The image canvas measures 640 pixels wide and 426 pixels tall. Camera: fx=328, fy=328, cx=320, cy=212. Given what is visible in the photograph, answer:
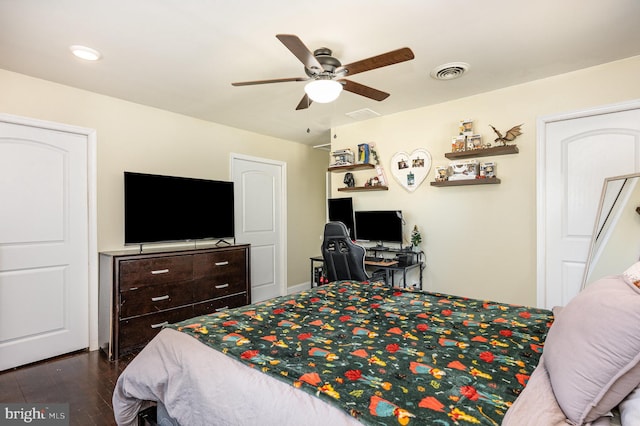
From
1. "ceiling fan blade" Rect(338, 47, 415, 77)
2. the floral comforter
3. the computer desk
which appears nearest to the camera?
the floral comforter

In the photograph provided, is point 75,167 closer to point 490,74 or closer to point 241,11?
point 241,11

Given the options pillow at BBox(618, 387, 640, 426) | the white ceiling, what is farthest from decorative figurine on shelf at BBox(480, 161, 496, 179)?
pillow at BBox(618, 387, 640, 426)

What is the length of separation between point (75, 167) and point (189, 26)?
1.92 meters

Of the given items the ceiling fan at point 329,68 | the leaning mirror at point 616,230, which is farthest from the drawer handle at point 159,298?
the leaning mirror at point 616,230

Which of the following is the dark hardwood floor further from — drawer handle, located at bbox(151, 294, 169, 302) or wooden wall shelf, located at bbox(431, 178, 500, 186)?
wooden wall shelf, located at bbox(431, 178, 500, 186)

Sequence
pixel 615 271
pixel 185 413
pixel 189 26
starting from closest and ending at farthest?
1. pixel 185 413
2. pixel 189 26
3. pixel 615 271

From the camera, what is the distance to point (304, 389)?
3.37ft

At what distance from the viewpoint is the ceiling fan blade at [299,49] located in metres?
1.70

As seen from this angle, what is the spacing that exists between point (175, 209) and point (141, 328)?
124cm

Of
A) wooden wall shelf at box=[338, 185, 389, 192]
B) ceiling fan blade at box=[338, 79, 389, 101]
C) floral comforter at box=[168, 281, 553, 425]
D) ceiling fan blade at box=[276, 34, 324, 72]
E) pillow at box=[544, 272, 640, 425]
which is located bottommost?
floral comforter at box=[168, 281, 553, 425]

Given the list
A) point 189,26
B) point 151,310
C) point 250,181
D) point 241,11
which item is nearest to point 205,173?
point 250,181

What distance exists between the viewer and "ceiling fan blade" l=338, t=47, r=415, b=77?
6.06ft

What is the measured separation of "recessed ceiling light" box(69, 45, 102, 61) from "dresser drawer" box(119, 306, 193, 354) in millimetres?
2193

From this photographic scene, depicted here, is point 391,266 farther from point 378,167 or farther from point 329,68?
point 329,68
